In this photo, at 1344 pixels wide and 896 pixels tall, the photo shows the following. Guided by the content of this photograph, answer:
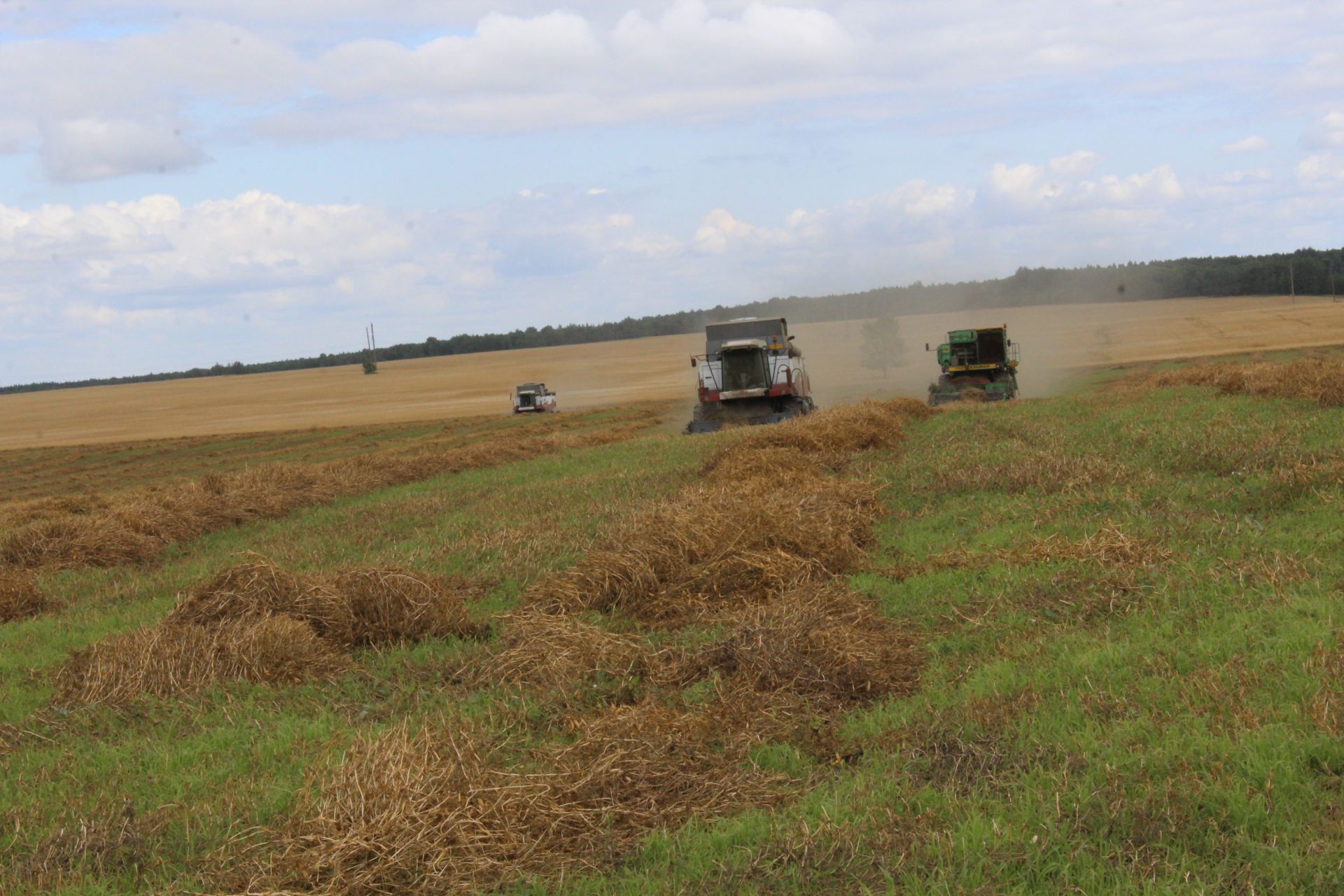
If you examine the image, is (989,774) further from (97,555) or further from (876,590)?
(97,555)

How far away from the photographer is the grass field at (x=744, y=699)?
4523 millimetres

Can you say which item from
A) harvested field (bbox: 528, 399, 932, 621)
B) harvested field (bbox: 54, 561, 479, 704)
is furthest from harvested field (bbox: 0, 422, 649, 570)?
harvested field (bbox: 528, 399, 932, 621)

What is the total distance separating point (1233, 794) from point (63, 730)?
22.7 ft

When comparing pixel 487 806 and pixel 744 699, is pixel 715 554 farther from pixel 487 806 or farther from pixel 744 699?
pixel 487 806

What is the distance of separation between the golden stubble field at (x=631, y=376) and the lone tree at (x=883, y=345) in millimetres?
655

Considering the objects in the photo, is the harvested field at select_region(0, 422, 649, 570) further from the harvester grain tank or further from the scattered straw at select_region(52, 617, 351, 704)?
the harvester grain tank

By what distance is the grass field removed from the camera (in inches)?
178

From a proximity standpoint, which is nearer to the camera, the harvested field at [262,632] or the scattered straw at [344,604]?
the harvested field at [262,632]

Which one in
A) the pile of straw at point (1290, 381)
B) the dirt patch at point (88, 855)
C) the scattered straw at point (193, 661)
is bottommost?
the dirt patch at point (88, 855)

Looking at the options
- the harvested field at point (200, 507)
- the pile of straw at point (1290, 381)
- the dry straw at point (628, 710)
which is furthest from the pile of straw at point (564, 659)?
the pile of straw at point (1290, 381)

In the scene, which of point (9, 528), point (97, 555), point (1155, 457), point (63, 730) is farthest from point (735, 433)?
point (63, 730)

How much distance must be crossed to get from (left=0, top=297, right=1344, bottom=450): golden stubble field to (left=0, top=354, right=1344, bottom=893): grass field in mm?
36021

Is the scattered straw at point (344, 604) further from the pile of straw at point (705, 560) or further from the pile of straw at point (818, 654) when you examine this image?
the pile of straw at point (818, 654)

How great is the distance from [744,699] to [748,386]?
25072 mm
